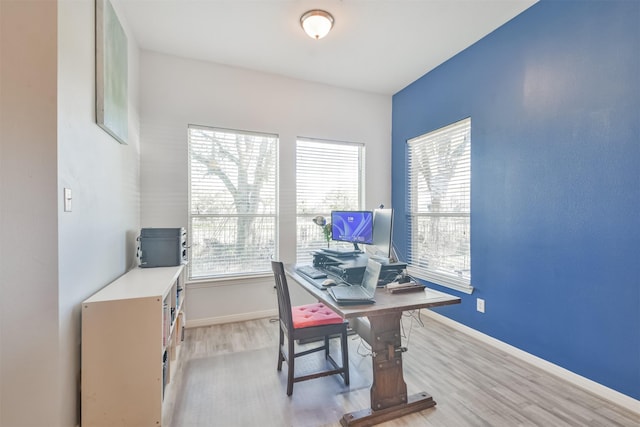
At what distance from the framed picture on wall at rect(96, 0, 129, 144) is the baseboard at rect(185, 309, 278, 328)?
76.9 inches

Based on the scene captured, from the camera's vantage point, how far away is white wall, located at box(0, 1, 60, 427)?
4.29ft

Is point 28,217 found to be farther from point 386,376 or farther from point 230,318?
point 230,318

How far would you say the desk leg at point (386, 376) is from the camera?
171 cm

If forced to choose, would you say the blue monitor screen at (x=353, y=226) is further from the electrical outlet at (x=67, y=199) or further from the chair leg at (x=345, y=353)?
the electrical outlet at (x=67, y=199)

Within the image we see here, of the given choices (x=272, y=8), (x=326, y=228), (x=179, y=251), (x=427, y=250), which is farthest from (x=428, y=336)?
(x=272, y=8)

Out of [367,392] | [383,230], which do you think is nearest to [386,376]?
[367,392]

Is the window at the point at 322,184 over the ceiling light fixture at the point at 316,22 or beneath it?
beneath

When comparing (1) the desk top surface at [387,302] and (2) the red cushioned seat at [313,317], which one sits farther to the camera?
(2) the red cushioned seat at [313,317]

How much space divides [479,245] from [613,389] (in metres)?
1.32

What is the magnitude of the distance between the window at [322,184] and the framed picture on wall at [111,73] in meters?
1.89

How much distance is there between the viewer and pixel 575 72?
82.9 inches

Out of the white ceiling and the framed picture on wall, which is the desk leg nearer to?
the framed picture on wall

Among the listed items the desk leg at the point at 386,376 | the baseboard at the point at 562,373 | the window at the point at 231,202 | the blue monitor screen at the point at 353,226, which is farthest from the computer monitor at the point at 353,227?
the baseboard at the point at 562,373

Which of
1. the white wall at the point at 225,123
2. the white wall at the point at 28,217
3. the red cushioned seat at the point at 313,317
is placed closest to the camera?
the white wall at the point at 28,217
